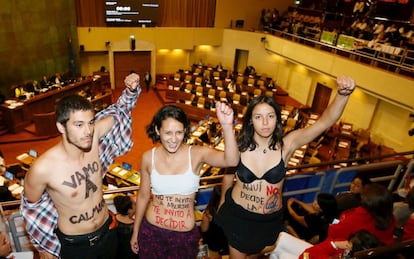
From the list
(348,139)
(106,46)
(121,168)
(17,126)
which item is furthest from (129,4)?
(348,139)

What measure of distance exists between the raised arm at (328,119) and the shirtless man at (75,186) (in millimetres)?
1369

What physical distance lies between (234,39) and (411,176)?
14565 mm

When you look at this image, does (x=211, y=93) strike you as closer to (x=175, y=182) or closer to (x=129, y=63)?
(x=129, y=63)

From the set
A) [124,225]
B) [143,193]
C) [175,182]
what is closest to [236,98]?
[124,225]

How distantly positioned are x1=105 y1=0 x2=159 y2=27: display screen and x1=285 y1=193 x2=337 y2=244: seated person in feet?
47.2

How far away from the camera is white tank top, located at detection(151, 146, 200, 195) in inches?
84.9

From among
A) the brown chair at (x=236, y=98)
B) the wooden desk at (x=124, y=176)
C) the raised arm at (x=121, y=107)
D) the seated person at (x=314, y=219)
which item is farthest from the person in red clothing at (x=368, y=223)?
the brown chair at (x=236, y=98)

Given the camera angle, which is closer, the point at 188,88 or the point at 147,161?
the point at 147,161

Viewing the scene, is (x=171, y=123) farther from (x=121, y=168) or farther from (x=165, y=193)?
(x=121, y=168)

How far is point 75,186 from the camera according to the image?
2113mm

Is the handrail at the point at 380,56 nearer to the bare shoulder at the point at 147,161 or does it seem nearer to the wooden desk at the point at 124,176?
the wooden desk at the point at 124,176

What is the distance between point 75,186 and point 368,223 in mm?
2247

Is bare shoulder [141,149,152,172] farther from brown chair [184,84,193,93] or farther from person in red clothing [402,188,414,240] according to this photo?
brown chair [184,84,193,93]

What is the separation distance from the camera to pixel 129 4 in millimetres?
15375
